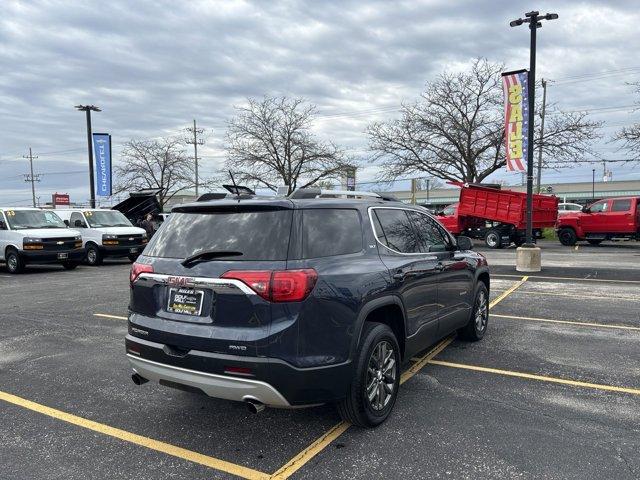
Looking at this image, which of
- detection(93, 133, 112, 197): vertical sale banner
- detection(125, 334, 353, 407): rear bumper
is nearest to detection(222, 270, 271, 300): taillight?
detection(125, 334, 353, 407): rear bumper

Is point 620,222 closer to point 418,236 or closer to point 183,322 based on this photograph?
point 418,236

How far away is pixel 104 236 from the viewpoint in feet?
55.7

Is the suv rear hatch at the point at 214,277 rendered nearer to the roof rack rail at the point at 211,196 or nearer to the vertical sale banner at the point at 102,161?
the roof rack rail at the point at 211,196

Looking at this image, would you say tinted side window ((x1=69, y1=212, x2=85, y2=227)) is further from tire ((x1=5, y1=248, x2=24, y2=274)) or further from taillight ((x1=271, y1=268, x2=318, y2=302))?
taillight ((x1=271, y1=268, x2=318, y2=302))

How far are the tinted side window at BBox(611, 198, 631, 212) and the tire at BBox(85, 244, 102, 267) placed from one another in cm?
2016

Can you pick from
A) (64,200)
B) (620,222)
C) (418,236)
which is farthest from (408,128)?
(64,200)

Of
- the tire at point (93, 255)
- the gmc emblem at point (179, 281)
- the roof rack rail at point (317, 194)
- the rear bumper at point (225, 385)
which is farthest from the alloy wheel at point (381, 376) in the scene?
the tire at point (93, 255)

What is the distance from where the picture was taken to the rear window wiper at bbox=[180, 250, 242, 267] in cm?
344

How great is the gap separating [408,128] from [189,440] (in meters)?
27.7

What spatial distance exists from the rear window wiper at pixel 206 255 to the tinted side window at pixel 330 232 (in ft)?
1.61

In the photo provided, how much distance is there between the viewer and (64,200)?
7331cm

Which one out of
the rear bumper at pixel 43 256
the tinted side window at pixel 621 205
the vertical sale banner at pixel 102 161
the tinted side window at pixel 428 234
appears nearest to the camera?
the tinted side window at pixel 428 234

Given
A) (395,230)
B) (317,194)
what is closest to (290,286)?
(317,194)

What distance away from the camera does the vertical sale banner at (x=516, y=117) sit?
45.3 feet
